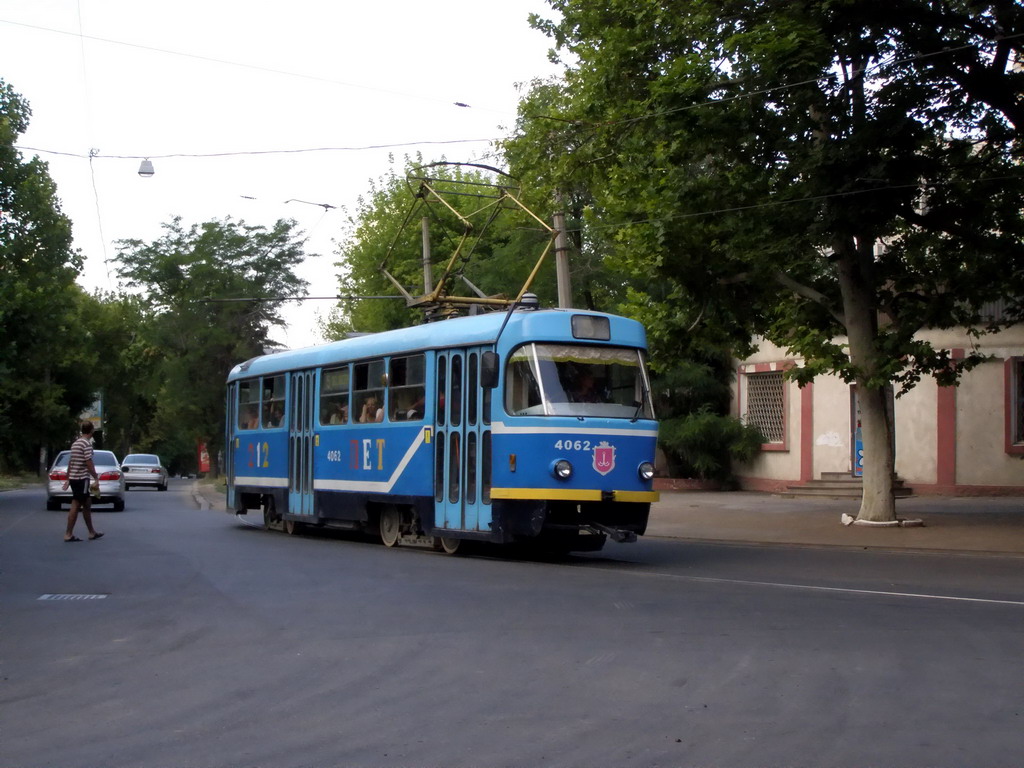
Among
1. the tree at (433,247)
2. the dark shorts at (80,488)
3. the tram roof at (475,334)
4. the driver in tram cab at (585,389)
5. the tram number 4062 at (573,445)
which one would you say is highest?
A: the tree at (433,247)

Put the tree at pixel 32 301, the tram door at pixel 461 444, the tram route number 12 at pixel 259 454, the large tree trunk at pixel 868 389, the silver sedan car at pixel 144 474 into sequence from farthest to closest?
the silver sedan car at pixel 144 474
the tree at pixel 32 301
the tram route number 12 at pixel 259 454
the large tree trunk at pixel 868 389
the tram door at pixel 461 444

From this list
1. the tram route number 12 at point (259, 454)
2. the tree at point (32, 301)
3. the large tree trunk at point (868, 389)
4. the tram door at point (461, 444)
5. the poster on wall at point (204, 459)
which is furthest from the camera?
the poster on wall at point (204, 459)

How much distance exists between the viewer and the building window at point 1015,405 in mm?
28172

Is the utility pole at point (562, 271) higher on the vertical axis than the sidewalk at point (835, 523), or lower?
higher

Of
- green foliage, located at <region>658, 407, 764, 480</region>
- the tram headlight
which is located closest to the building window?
green foliage, located at <region>658, 407, 764, 480</region>

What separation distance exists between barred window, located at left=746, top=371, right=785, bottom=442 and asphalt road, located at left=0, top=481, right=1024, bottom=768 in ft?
61.0

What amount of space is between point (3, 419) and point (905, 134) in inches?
1293

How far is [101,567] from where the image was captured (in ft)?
50.1

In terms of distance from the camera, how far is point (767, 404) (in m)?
34.1

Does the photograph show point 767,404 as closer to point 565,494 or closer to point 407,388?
point 407,388

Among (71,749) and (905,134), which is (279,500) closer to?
(905,134)

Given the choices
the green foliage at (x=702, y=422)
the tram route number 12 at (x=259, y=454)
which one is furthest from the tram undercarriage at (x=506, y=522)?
the green foliage at (x=702, y=422)

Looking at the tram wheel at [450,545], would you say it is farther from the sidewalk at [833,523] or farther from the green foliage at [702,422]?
the green foliage at [702,422]

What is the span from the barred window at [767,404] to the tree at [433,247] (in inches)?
252
